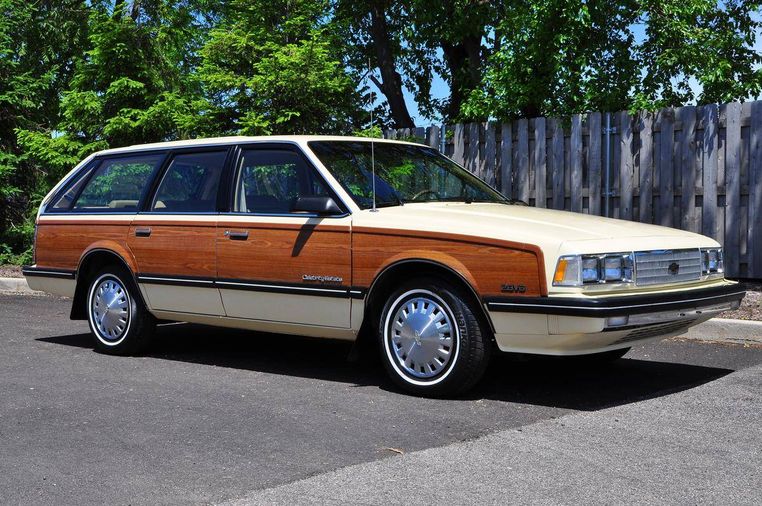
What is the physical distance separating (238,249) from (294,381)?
103cm

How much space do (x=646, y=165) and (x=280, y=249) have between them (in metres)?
6.21

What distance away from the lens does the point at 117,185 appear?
8148 millimetres

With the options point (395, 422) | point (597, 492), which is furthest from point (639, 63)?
point (597, 492)

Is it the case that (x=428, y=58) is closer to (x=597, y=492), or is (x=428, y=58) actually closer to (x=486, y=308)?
(x=486, y=308)

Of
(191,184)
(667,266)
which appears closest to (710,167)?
(667,266)

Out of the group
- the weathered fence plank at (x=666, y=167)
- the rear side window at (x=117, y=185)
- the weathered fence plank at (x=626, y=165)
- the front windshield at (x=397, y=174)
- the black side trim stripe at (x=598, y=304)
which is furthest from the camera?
the weathered fence plank at (x=626, y=165)

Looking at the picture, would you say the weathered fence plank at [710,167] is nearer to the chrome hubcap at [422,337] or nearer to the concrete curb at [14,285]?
the chrome hubcap at [422,337]

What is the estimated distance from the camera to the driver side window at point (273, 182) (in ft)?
22.5

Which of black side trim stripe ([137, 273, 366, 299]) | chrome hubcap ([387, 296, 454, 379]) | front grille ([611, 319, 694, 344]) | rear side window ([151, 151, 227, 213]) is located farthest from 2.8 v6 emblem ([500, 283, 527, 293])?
rear side window ([151, 151, 227, 213])

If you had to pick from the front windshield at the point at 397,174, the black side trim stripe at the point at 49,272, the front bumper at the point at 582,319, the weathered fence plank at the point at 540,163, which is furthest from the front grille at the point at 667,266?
the weathered fence plank at the point at 540,163

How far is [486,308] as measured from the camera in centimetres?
583

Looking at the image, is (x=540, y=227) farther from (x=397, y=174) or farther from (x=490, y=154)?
(x=490, y=154)

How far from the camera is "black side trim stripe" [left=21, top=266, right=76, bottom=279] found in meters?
8.25

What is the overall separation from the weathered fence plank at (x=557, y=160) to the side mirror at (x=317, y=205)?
250 inches
